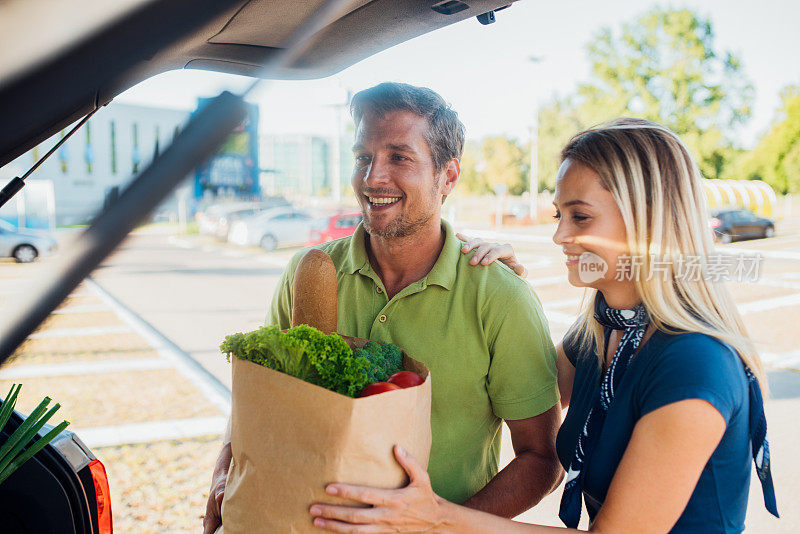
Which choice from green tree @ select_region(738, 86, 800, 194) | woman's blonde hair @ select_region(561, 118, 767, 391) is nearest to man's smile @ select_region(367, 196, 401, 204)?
woman's blonde hair @ select_region(561, 118, 767, 391)

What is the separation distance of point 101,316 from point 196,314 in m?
1.53

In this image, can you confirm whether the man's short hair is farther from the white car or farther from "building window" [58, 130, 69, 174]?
the white car

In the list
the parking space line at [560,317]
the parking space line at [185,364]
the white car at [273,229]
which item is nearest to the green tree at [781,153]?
the white car at [273,229]

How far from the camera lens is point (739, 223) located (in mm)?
24109

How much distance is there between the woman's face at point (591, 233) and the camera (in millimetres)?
1616

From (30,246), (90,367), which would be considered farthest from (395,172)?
(90,367)

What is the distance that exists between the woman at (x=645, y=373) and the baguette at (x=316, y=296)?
415mm

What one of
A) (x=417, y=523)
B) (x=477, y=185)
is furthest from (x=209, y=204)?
(x=477, y=185)

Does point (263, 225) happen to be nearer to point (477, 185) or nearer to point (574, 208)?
point (574, 208)

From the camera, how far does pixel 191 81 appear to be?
0.52 m

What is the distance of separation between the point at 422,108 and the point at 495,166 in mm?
50906

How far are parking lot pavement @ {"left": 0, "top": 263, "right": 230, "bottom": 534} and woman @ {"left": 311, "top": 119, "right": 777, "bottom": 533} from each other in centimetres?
185

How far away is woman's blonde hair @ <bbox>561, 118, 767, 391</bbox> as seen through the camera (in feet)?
5.16

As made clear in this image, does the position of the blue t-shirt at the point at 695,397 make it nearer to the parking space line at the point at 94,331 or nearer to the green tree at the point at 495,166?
the parking space line at the point at 94,331
